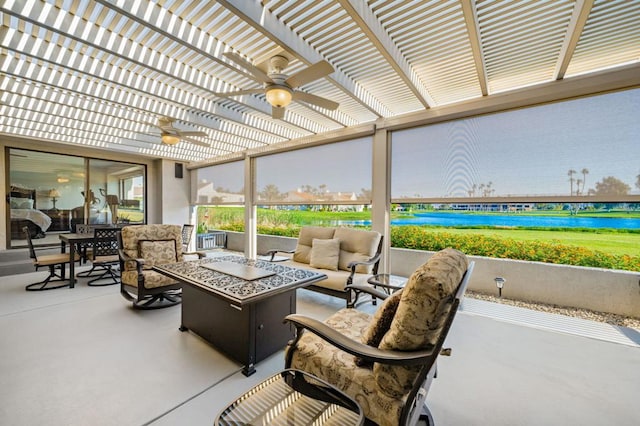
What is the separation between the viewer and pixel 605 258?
417 cm

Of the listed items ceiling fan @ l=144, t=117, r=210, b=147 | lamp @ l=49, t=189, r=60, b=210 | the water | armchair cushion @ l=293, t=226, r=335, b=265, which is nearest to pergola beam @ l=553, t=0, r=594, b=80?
the water

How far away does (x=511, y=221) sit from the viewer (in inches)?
221

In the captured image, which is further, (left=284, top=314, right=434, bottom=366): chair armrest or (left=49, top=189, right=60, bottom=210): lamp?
(left=49, top=189, right=60, bottom=210): lamp

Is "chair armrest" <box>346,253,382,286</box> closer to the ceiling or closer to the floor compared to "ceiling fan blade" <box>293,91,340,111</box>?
closer to the floor

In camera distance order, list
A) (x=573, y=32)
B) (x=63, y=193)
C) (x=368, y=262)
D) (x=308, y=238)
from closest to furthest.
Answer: (x=573, y=32)
(x=368, y=262)
(x=308, y=238)
(x=63, y=193)

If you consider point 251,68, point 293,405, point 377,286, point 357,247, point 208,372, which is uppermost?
point 251,68

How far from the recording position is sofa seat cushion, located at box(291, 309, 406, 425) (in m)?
1.18

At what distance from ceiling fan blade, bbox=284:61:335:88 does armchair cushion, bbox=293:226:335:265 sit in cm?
224

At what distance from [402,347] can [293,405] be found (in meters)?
0.61

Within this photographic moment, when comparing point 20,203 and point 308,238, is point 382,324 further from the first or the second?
point 20,203

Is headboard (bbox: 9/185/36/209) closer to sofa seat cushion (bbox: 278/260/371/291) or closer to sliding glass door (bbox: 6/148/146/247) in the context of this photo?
sliding glass door (bbox: 6/148/146/247)

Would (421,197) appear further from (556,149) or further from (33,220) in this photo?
(33,220)

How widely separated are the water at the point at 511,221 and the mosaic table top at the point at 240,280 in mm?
3160

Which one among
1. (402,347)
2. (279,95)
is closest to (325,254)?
(279,95)
